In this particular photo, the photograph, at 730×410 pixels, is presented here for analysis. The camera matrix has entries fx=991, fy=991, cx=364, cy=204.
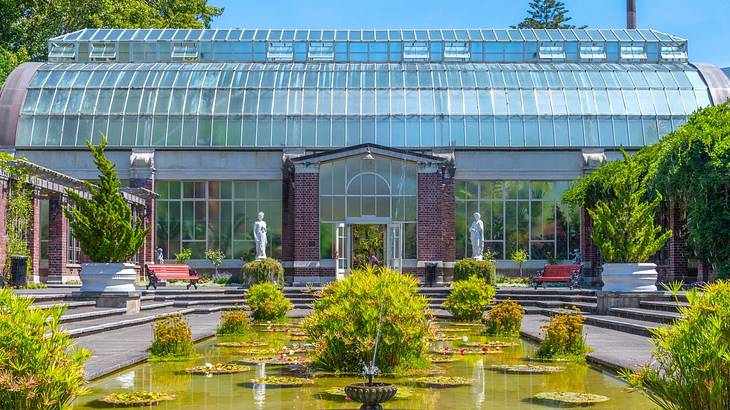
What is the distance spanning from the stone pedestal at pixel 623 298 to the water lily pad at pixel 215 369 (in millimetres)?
11742

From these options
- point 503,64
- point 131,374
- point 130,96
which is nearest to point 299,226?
point 130,96

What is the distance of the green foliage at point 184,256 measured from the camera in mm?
38159

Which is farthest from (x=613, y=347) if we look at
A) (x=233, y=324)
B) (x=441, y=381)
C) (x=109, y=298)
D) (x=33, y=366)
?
(x=109, y=298)

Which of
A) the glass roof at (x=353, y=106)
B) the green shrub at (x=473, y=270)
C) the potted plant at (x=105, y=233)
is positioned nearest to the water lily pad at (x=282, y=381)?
the potted plant at (x=105, y=233)

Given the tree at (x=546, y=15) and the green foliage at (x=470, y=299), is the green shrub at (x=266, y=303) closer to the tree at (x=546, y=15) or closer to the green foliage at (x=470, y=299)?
the green foliage at (x=470, y=299)

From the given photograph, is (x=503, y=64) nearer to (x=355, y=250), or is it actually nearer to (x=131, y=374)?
(x=355, y=250)

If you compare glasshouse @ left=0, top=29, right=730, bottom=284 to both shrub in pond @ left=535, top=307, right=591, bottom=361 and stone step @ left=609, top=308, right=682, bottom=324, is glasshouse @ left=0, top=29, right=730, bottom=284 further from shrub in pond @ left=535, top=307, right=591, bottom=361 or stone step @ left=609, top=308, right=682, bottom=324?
shrub in pond @ left=535, top=307, right=591, bottom=361

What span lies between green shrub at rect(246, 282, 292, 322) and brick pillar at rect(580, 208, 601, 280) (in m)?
17.8

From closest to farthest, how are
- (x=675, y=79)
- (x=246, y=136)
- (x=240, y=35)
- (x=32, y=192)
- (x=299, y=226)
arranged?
(x=32, y=192) → (x=299, y=226) → (x=246, y=136) → (x=675, y=79) → (x=240, y=35)

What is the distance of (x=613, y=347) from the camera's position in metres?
14.8

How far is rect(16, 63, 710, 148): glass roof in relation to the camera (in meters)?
39.2

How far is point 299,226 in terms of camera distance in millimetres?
36750

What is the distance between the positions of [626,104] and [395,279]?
30685 mm

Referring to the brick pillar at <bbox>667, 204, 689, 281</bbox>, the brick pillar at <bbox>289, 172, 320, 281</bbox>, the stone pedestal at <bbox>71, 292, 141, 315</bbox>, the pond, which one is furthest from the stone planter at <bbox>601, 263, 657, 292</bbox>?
the brick pillar at <bbox>289, 172, 320, 281</bbox>
